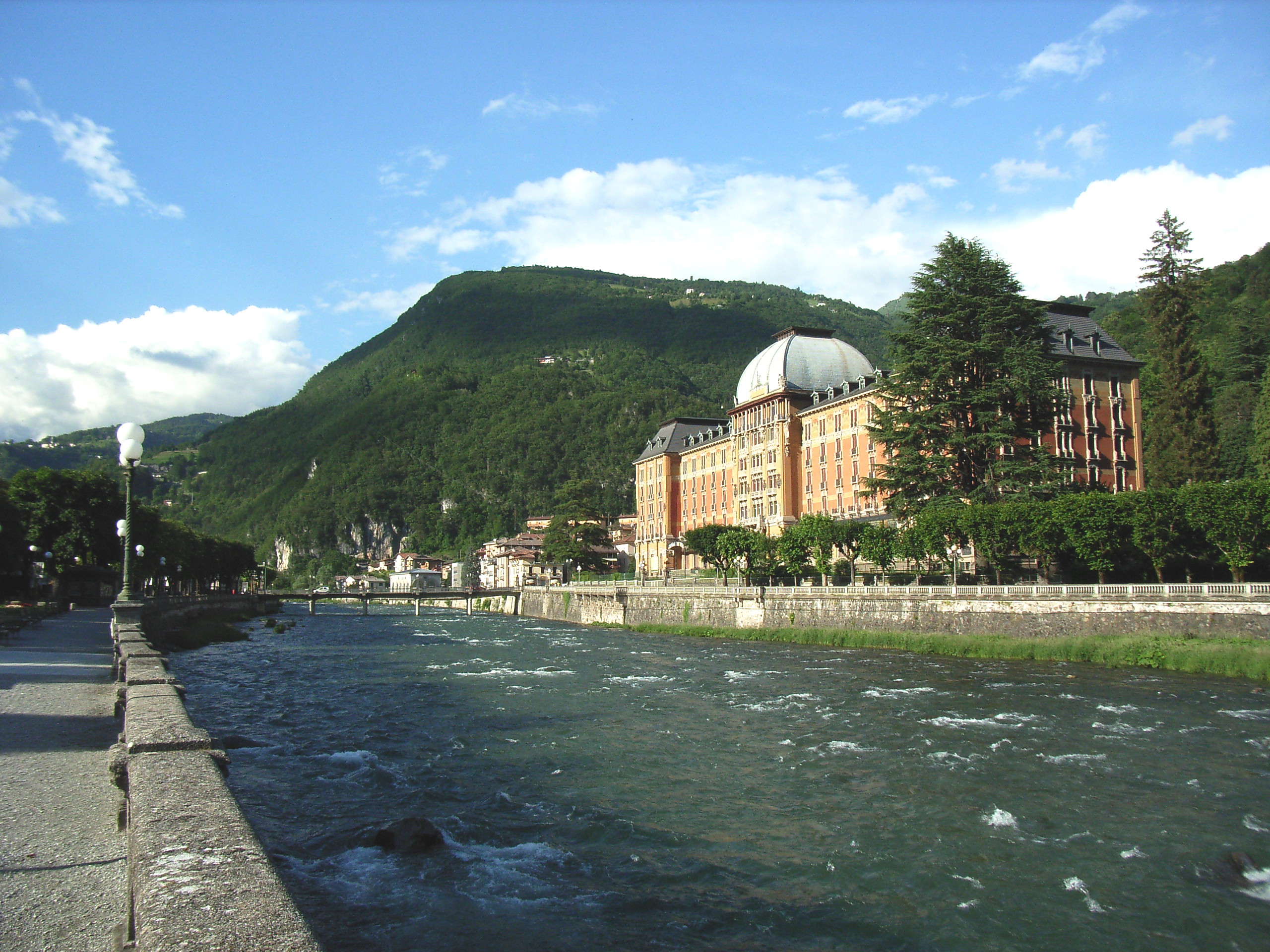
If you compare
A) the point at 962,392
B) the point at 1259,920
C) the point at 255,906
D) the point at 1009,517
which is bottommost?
the point at 1259,920

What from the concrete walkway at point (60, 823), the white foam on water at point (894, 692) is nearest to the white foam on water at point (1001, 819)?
the concrete walkway at point (60, 823)

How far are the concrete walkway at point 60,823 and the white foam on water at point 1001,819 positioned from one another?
466 inches

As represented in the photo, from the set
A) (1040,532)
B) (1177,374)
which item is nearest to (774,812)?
(1040,532)

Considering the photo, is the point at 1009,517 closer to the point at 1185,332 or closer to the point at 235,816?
the point at 1185,332

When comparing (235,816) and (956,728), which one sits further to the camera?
(956,728)

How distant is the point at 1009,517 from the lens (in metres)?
44.2

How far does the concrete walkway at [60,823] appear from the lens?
21.4 ft

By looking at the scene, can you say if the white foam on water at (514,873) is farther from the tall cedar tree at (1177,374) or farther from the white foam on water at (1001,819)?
the tall cedar tree at (1177,374)

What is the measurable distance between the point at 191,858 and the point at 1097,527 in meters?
42.0

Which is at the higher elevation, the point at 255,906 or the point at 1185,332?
the point at 1185,332

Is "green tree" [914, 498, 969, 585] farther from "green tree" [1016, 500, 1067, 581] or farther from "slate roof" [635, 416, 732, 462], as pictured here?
"slate roof" [635, 416, 732, 462]

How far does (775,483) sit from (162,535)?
56982mm

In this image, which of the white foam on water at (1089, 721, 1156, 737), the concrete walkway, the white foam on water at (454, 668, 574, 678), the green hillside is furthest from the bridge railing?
the concrete walkway

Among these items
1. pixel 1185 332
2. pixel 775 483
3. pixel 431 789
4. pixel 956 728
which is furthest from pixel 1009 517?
Answer: pixel 775 483
